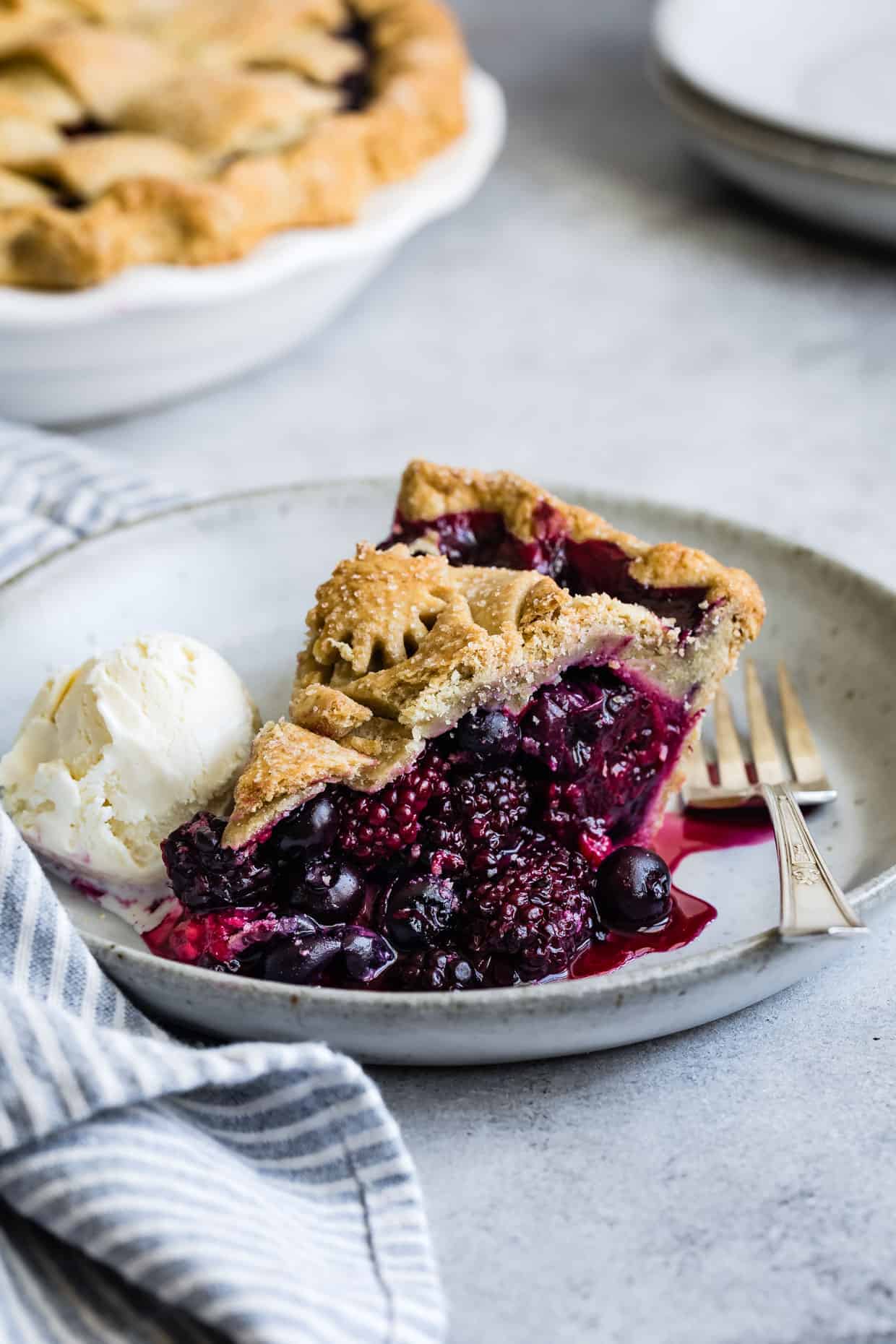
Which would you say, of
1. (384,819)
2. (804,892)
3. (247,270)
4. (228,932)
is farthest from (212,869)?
(247,270)

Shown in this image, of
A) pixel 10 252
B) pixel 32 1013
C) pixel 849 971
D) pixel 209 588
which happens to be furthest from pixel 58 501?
pixel 849 971

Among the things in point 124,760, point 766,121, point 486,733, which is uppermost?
point 766,121

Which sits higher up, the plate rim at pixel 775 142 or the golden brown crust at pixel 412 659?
the plate rim at pixel 775 142

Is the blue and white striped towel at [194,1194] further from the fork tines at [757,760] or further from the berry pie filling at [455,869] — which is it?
the fork tines at [757,760]

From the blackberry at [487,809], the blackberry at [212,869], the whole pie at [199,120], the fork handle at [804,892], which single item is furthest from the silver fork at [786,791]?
the whole pie at [199,120]

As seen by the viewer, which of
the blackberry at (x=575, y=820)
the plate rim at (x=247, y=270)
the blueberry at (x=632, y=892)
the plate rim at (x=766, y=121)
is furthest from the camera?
the plate rim at (x=766, y=121)

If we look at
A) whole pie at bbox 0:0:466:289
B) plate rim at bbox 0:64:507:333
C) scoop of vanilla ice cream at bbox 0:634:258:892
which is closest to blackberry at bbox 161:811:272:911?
scoop of vanilla ice cream at bbox 0:634:258:892

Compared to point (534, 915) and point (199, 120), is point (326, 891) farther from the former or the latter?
point (199, 120)
